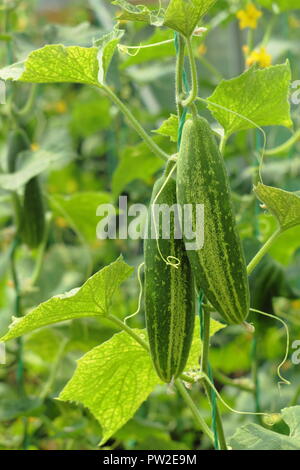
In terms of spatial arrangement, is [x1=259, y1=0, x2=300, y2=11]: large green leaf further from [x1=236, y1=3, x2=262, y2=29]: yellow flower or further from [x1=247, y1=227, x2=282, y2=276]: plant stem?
[x1=247, y1=227, x2=282, y2=276]: plant stem

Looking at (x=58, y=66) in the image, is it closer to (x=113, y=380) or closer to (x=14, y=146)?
(x=113, y=380)

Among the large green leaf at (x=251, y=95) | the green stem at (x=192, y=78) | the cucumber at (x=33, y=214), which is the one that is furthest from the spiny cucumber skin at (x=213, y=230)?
the cucumber at (x=33, y=214)

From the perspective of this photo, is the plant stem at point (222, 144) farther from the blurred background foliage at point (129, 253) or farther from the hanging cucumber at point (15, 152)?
the hanging cucumber at point (15, 152)

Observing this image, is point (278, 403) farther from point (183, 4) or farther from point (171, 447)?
point (183, 4)

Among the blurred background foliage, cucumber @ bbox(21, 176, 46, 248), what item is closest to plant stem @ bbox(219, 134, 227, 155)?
the blurred background foliage

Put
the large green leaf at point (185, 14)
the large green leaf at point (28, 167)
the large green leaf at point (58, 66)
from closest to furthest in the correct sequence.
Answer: the large green leaf at point (185, 14) → the large green leaf at point (58, 66) → the large green leaf at point (28, 167)
